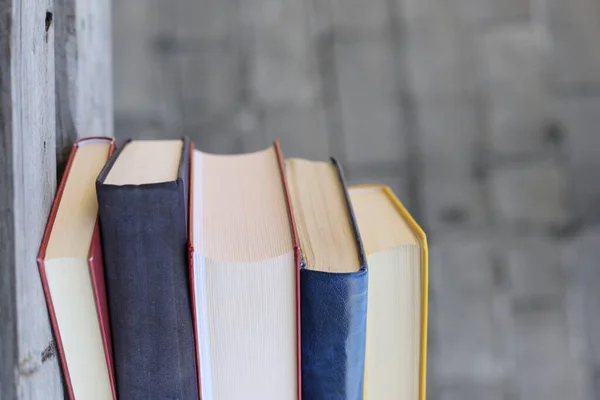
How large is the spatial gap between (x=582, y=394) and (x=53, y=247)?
29.7 inches

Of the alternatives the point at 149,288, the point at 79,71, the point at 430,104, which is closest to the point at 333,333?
the point at 149,288

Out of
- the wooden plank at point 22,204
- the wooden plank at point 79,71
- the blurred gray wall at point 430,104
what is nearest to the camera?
the wooden plank at point 22,204

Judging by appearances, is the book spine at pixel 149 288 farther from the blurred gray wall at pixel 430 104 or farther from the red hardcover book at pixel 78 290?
the blurred gray wall at pixel 430 104

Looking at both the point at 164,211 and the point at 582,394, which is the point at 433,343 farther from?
the point at 164,211

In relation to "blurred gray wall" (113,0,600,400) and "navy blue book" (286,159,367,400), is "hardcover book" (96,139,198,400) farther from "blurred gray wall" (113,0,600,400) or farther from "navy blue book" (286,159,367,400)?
"blurred gray wall" (113,0,600,400)

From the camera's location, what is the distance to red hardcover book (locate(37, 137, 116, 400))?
27 centimetres

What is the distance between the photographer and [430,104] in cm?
73

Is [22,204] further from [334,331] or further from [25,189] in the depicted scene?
[334,331]

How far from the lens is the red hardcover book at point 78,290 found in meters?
0.27

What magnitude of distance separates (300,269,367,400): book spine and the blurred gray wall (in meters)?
0.45

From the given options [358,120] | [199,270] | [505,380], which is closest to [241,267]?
[199,270]

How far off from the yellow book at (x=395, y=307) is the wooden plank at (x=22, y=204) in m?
0.18

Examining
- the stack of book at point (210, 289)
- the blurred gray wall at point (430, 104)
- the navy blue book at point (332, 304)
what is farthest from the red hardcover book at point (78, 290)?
the blurred gray wall at point (430, 104)

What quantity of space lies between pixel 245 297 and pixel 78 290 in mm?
85
